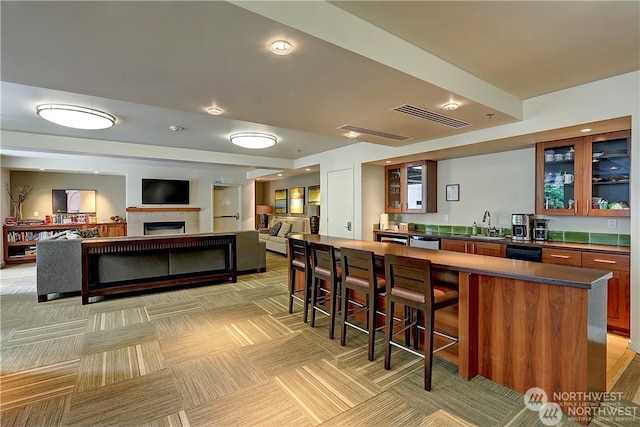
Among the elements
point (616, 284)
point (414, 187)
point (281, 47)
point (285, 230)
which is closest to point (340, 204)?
point (414, 187)

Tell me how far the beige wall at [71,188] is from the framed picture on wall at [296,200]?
Result: 4.92 m

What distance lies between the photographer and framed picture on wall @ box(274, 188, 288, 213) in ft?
34.6

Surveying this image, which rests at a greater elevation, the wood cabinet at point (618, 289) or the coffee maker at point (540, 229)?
the coffee maker at point (540, 229)

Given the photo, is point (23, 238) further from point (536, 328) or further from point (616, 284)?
point (616, 284)

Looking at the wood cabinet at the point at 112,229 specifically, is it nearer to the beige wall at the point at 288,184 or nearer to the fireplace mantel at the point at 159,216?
the fireplace mantel at the point at 159,216

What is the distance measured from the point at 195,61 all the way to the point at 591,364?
10.6 feet

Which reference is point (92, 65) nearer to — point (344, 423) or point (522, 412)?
point (344, 423)

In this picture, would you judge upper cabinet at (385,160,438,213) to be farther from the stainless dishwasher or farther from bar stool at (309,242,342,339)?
bar stool at (309,242,342,339)

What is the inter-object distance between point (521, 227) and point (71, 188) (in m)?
10.3

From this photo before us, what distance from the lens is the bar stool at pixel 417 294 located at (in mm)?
2182

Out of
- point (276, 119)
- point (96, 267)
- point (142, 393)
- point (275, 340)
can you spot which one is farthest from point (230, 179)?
point (142, 393)

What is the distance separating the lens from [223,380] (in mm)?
2352

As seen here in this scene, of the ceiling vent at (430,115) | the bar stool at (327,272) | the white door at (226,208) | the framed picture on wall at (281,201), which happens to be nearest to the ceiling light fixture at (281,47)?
the ceiling vent at (430,115)
